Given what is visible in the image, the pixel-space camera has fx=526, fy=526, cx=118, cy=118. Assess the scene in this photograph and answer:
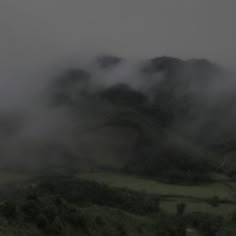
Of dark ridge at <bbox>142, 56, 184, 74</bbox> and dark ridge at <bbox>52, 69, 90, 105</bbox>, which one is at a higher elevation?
dark ridge at <bbox>142, 56, 184, 74</bbox>

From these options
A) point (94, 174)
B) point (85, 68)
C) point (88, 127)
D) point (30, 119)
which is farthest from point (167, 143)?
point (85, 68)

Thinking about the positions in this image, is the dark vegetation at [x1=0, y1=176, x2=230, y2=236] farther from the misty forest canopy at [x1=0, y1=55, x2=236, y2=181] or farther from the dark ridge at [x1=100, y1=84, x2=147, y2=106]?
the dark ridge at [x1=100, y1=84, x2=147, y2=106]

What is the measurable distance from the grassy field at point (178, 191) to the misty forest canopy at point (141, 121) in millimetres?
6601

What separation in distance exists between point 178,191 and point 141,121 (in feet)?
138

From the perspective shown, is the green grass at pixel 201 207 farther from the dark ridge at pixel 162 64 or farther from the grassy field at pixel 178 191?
the dark ridge at pixel 162 64

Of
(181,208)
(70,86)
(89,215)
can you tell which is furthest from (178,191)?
(70,86)

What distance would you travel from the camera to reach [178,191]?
209 ft

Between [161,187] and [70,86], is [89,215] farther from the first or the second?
[70,86]

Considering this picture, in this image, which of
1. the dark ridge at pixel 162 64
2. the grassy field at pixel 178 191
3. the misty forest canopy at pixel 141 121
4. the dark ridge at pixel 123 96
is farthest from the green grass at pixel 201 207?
the dark ridge at pixel 162 64

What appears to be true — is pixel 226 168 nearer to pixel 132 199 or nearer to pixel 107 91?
pixel 132 199

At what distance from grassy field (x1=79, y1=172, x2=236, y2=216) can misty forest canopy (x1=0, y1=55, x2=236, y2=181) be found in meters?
6.60

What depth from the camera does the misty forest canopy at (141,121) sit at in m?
87.3

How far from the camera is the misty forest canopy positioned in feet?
286

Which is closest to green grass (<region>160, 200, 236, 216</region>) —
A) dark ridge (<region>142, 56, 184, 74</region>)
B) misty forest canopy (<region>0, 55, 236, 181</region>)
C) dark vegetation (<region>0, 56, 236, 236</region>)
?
dark vegetation (<region>0, 56, 236, 236</region>)
